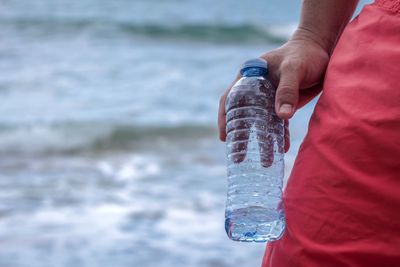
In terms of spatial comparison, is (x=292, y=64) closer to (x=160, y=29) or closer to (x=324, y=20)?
(x=324, y=20)

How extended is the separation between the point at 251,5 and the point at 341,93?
28035 mm

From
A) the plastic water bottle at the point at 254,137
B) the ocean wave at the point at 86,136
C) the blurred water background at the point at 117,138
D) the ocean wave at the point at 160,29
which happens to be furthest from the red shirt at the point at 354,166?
the ocean wave at the point at 160,29

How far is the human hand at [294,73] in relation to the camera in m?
1.82

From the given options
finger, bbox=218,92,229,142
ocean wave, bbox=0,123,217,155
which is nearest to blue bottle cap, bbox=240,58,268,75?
finger, bbox=218,92,229,142

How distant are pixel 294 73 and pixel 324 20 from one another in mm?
208

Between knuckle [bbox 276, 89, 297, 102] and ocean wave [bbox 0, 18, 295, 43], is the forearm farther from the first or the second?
ocean wave [bbox 0, 18, 295, 43]

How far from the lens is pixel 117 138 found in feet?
32.4

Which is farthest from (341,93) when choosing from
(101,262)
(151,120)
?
(151,120)

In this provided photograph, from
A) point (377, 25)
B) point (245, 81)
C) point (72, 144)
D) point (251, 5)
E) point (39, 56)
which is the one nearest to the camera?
point (377, 25)

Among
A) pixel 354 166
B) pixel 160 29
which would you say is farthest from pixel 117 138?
pixel 160 29

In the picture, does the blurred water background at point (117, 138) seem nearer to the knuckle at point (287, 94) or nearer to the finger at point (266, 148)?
the finger at point (266, 148)

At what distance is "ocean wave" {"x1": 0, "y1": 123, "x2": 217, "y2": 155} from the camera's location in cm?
945

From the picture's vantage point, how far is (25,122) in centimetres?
1075

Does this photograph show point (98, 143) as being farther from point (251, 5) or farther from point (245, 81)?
point (251, 5)
